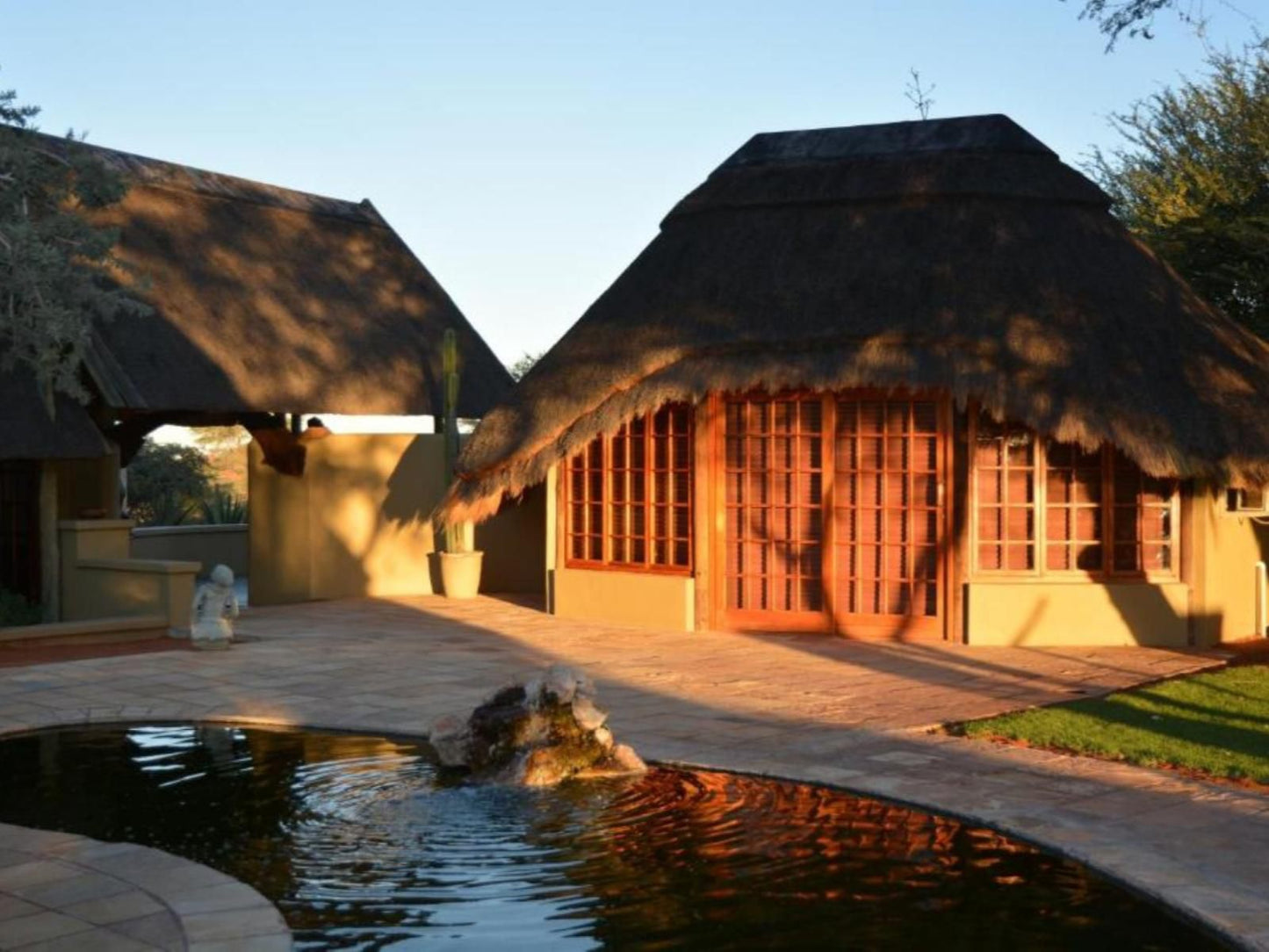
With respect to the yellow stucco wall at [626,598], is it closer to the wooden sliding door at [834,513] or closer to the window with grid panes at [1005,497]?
the wooden sliding door at [834,513]

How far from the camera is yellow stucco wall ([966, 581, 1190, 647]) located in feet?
42.2

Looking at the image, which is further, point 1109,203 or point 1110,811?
point 1109,203

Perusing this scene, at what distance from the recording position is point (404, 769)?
7.84 metres

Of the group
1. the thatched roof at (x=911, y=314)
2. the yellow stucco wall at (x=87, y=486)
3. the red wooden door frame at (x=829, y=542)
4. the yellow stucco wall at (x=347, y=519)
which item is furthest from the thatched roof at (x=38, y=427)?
the red wooden door frame at (x=829, y=542)

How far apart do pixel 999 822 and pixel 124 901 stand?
11.4 feet

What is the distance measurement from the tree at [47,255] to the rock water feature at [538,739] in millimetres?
5365

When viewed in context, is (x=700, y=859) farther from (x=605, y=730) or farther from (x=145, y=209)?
(x=145, y=209)

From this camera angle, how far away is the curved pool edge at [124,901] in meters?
4.94

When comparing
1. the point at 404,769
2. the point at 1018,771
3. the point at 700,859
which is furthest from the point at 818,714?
the point at 700,859

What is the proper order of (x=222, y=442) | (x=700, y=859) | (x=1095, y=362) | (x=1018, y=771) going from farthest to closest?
(x=222, y=442)
(x=1095, y=362)
(x=1018, y=771)
(x=700, y=859)

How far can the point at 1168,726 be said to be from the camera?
8.94m

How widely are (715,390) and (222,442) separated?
42981 mm

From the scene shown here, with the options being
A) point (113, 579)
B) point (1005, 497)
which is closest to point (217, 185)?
point (113, 579)

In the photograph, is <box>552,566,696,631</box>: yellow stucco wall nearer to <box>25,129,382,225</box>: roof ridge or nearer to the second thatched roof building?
the second thatched roof building
